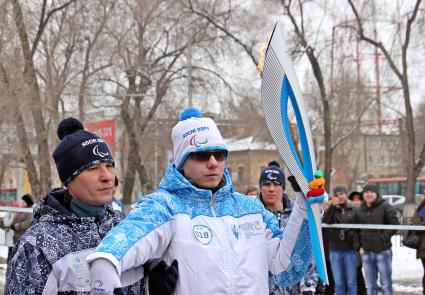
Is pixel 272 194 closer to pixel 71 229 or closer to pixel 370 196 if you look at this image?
pixel 71 229

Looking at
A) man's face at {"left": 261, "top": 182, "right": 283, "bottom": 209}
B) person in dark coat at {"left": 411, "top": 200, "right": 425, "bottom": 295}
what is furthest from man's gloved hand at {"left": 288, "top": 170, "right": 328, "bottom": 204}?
person in dark coat at {"left": 411, "top": 200, "right": 425, "bottom": 295}

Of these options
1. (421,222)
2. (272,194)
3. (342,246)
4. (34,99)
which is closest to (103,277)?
(272,194)

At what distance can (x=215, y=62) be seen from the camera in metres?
23.6

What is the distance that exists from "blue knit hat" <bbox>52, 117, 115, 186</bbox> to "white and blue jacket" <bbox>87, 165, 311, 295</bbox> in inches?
10.9

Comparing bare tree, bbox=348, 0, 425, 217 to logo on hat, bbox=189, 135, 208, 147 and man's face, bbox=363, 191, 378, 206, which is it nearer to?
man's face, bbox=363, 191, 378, 206

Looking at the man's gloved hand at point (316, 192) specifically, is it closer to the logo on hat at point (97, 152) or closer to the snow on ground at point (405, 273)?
the logo on hat at point (97, 152)

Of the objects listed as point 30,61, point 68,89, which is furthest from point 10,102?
point 68,89

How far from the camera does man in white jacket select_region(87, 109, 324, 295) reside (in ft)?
8.84

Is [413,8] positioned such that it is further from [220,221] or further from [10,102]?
[220,221]

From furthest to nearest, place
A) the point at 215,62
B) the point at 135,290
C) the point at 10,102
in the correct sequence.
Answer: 1. the point at 215,62
2. the point at 10,102
3. the point at 135,290

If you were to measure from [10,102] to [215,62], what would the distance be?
34.0 feet

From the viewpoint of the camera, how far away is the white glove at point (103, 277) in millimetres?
2367

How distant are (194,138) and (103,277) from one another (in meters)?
0.88

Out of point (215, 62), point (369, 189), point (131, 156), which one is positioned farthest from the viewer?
point (131, 156)
